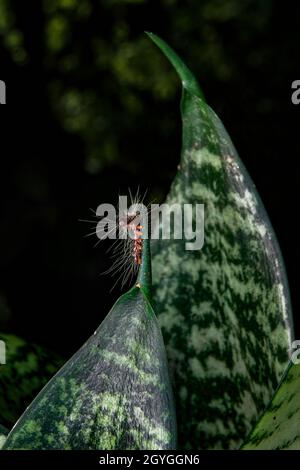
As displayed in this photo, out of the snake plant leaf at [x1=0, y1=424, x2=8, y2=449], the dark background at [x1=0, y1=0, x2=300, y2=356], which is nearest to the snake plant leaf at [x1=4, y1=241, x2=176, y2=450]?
the snake plant leaf at [x1=0, y1=424, x2=8, y2=449]

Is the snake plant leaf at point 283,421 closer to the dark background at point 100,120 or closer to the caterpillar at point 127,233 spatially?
the caterpillar at point 127,233

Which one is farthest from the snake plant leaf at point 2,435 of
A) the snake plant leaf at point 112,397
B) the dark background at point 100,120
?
the dark background at point 100,120

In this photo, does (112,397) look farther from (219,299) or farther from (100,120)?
(100,120)

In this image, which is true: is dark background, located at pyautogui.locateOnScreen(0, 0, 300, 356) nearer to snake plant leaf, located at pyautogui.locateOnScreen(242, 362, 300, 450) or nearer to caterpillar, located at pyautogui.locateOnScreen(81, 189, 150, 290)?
caterpillar, located at pyautogui.locateOnScreen(81, 189, 150, 290)

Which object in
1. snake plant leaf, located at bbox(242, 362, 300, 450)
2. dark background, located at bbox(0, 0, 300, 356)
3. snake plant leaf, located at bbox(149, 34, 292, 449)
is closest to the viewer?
snake plant leaf, located at bbox(242, 362, 300, 450)

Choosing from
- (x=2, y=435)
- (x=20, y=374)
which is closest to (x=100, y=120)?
(x=20, y=374)

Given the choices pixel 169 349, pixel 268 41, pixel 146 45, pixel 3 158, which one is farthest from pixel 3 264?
pixel 169 349

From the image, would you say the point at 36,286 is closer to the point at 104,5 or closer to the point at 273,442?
the point at 104,5
